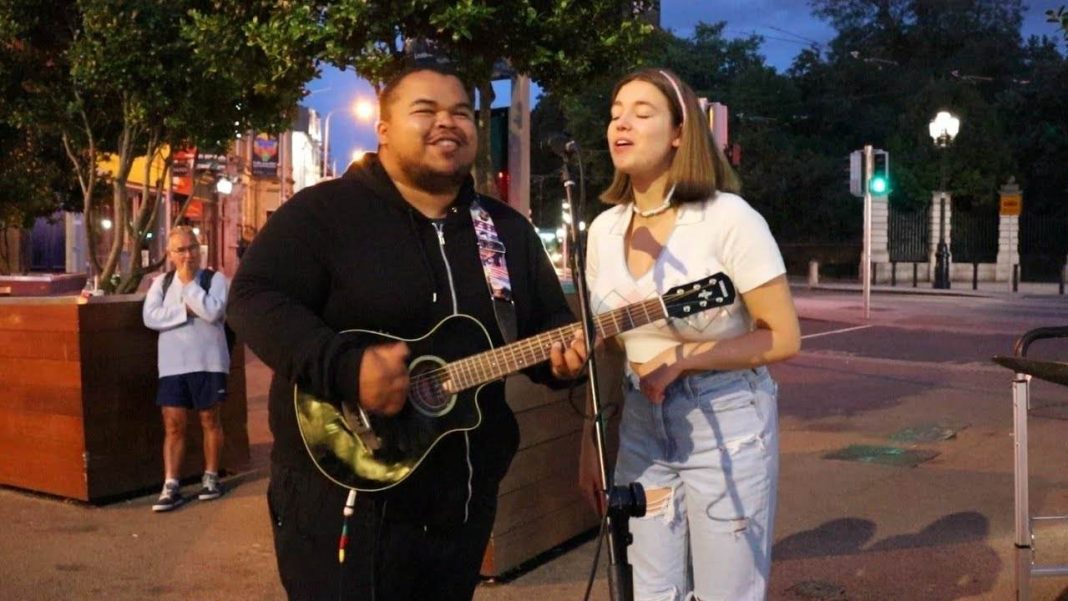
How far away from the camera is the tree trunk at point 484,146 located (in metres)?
6.46

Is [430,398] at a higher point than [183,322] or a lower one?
higher

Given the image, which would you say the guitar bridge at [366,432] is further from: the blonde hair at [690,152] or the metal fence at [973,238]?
the metal fence at [973,238]

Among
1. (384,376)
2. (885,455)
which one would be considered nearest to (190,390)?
(384,376)

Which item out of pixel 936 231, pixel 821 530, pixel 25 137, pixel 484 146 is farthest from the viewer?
pixel 936 231

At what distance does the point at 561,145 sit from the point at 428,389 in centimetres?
71

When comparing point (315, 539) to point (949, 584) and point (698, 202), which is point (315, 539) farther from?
point (949, 584)

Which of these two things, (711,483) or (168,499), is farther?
(168,499)

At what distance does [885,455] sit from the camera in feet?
25.1

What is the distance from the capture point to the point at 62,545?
555cm

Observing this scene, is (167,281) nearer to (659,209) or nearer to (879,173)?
(659,209)

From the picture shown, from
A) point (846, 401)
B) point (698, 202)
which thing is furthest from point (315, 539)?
point (846, 401)

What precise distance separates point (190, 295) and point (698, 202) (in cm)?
422

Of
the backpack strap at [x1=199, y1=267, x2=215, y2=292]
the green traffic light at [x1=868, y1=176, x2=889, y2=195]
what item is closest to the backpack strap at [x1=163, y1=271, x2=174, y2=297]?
the backpack strap at [x1=199, y1=267, x2=215, y2=292]

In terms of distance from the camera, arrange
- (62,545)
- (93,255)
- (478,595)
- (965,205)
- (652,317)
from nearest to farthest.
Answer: (652,317) < (478,595) < (62,545) < (93,255) < (965,205)
